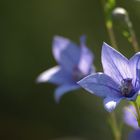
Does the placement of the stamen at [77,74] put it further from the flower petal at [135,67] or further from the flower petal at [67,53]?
the flower petal at [135,67]

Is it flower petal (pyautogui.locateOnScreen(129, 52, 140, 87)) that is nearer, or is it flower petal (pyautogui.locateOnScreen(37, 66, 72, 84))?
flower petal (pyautogui.locateOnScreen(129, 52, 140, 87))

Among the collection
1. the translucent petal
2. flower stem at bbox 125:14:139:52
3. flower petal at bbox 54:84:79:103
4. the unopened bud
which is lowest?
flower petal at bbox 54:84:79:103

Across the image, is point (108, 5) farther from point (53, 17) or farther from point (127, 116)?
point (53, 17)

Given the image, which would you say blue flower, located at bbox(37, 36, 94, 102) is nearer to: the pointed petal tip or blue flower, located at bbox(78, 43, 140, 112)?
blue flower, located at bbox(78, 43, 140, 112)

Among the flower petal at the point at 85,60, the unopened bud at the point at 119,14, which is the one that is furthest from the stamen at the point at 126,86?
the flower petal at the point at 85,60

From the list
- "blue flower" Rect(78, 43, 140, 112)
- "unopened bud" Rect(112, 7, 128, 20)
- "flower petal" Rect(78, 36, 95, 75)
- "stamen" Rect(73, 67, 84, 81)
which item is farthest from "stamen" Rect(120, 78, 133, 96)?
"stamen" Rect(73, 67, 84, 81)

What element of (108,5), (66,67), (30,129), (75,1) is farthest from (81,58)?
(75,1)
